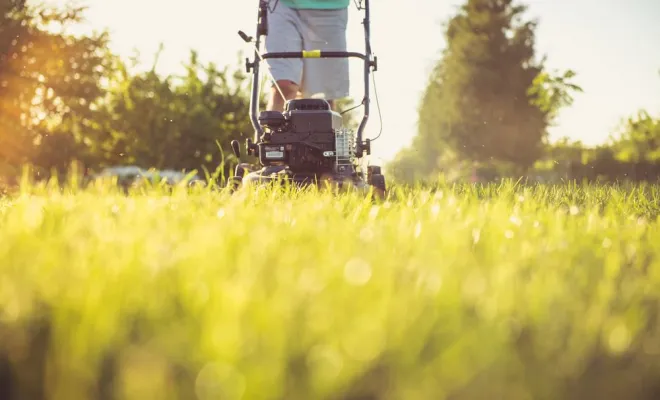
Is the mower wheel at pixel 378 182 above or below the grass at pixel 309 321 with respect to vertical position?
above

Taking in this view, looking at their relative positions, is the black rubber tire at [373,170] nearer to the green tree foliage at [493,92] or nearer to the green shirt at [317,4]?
the green shirt at [317,4]

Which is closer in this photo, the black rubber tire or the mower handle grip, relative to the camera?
the mower handle grip

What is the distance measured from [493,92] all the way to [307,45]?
86.0 feet

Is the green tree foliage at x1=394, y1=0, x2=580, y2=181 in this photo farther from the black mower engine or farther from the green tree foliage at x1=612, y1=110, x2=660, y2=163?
the black mower engine

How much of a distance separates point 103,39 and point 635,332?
1788 centimetres

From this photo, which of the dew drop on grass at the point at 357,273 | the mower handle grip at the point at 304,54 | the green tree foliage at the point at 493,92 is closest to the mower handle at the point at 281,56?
the mower handle grip at the point at 304,54

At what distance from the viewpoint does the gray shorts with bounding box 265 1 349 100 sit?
226 inches

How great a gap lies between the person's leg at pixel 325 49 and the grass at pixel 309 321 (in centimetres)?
442

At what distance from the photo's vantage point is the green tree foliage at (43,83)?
606 inches

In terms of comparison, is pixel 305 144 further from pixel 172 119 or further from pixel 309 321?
pixel 172 119

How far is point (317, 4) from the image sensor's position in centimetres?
584

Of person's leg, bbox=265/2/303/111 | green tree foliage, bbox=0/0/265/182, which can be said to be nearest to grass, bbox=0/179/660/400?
person's leg, bbox=265/2/303/111

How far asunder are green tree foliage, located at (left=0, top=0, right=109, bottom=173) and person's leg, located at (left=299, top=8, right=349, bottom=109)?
11.1m

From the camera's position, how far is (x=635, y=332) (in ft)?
3.60
